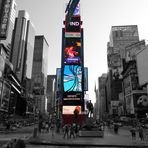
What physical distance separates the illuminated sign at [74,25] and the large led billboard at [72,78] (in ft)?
52.9

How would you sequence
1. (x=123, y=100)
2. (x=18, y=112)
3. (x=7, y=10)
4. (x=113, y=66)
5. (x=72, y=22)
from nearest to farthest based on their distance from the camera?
(x=7, y=10) < (x=72, y=22) < (x=123, y=100) < (x=18, y=112) < (x=113, y=66)

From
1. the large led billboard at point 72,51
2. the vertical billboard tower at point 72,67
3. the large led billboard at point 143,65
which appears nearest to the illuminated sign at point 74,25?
the vertical billboard tower at point 72,67

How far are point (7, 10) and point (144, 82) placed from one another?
65.4m

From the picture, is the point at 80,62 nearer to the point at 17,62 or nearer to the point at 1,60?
the point at 1,60

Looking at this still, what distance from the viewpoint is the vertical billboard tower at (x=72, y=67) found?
3386 inches

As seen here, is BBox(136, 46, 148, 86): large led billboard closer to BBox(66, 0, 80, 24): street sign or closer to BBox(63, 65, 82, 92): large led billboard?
BBox(63, 65, 82, 92): large led billboard

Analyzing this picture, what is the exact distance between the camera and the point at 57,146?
2223 cm

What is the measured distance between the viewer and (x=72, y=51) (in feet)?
297

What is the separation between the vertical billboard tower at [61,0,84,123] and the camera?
86.0m

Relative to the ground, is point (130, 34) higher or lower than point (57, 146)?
higher

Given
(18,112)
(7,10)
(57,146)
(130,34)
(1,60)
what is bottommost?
(57,146)

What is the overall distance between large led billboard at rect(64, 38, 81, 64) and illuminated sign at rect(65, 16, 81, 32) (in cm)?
457

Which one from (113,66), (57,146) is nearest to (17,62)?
(113,66)

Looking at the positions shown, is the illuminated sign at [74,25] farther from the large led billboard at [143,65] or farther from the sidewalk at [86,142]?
the sidewalk at [86,142]
